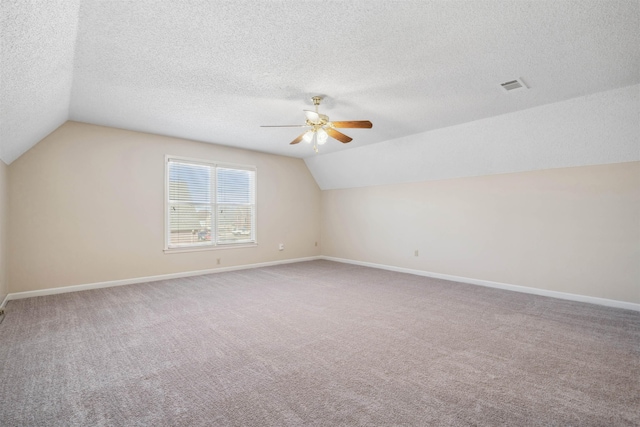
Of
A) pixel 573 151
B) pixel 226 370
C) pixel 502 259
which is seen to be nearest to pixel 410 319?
pixel 226 370

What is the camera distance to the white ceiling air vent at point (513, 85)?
3146 mm

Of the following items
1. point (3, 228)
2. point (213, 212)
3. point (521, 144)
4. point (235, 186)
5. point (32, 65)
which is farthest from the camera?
point (235, 186)

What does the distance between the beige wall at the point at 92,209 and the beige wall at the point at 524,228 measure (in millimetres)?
3691

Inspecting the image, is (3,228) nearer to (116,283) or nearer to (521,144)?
(116,283)

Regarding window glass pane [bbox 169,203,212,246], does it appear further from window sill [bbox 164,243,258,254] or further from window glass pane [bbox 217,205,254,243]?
window glass pane [bbox 217,205,254,243]

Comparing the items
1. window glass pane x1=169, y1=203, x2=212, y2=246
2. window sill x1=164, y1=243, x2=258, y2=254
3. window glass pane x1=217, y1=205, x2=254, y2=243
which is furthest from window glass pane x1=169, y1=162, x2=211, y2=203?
window sill x1=164, y1=243, x2=258, y2=254

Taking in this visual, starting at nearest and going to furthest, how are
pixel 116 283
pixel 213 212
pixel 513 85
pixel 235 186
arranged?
pixel 513 85, pixel 116 283, pixel 213 212, pixel 235 186

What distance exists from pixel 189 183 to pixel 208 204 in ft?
1.74

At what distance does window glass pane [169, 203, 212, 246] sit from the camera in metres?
5.49

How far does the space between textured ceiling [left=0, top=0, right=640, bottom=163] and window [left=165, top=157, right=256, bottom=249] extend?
165cm

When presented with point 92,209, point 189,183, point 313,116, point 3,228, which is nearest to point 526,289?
point 313,116

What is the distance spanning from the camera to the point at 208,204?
5918 millimetres

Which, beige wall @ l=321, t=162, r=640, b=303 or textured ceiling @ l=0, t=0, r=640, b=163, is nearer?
textured ceiling @ l=0, t=0, r=640, b=163

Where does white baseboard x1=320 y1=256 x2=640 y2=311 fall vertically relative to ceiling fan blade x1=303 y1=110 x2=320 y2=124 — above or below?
below
